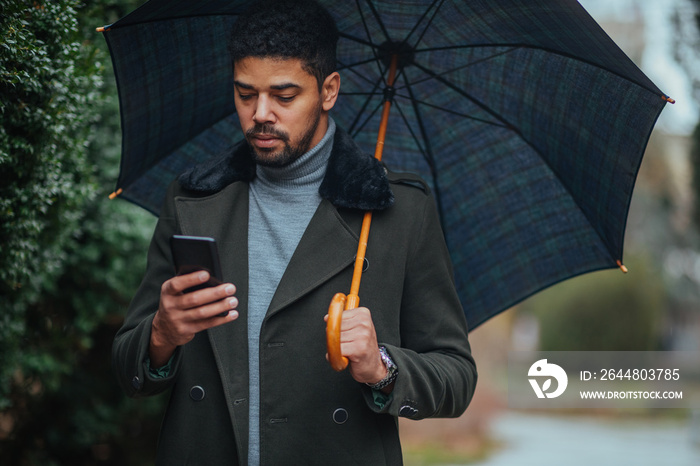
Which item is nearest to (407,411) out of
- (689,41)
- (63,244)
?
(63,244)

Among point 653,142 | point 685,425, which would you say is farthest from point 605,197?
point 653,142

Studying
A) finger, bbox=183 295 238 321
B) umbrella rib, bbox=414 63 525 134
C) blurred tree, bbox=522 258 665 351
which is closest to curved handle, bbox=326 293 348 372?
finger, bbox=183 295 238 321

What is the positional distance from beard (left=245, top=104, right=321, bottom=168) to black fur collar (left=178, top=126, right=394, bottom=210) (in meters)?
0.14

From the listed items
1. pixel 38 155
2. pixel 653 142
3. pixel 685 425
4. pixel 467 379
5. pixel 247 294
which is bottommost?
pixel 467 379

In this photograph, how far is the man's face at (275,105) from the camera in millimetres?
2281

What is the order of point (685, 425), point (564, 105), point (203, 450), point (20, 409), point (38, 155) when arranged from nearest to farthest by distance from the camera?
point (203, 450)
point (564, 105)
point (38, 155)
point (20, 409)
point (685, 425)

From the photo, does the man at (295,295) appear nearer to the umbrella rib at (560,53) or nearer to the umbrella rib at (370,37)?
the umbrella rib at (370,37)

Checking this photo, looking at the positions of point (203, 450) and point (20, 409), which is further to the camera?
point (20, 409)

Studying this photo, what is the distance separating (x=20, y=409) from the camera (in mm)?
5297

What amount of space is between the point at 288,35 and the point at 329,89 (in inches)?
9.4

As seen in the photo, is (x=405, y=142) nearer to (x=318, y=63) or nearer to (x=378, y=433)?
(x=318, y=63)

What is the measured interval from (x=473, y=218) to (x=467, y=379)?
84 cm

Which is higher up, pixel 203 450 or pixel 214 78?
pixel 214 78

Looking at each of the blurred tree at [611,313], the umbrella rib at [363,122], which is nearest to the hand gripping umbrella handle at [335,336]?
the umbrella rib at [363,122]
